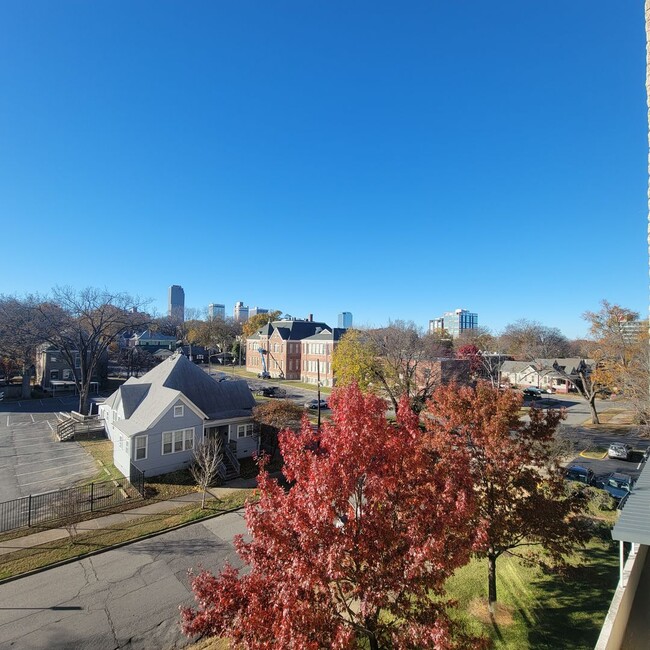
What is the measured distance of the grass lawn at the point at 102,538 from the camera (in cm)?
1491

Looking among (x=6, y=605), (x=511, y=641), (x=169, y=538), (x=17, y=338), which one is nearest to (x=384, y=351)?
(x=169, y=538)

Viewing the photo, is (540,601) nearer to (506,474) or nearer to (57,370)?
(506,474)

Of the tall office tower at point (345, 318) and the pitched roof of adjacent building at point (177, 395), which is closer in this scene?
the pitched roof of adjacent building at point (177, 395)

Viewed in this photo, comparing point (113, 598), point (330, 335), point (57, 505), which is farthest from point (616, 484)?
point (330, 335)

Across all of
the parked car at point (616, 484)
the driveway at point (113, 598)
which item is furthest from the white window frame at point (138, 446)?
the parked car at point (616, 484)

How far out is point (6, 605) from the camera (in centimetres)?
1256

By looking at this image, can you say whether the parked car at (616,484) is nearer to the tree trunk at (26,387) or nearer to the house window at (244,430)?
the house window at (244,430)

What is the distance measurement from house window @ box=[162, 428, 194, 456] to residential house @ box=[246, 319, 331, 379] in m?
45.5

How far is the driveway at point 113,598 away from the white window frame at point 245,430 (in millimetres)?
11339

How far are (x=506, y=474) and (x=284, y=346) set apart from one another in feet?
208

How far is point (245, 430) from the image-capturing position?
2869 cm

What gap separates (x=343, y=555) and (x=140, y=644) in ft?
28.8

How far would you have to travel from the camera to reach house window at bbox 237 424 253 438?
28.4 metres

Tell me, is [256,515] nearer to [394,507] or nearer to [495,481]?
[394,507]
